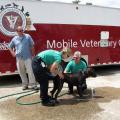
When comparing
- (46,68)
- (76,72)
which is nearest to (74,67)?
(76,72)

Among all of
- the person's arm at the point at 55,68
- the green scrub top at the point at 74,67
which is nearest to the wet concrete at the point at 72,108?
the green scrub top at the point at 74,67

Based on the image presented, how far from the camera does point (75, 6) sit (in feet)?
36.8

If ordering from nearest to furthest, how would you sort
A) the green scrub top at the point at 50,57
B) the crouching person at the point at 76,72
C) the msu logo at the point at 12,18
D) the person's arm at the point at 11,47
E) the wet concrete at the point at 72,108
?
the wet concrete at the point at 72,108, the green scrub top at the point at 50,57, the crouching person at the point at 76,72, the person's arm at the point at 11,47, the msu logo at the point at 12,18

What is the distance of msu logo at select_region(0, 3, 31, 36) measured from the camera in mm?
9680

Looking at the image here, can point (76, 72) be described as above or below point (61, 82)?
above

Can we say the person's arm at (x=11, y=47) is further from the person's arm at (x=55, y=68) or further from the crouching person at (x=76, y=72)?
the person's arm at (x=55, y=68)

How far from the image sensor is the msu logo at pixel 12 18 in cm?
968

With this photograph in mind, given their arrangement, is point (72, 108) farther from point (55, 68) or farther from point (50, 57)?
point (50, 57)

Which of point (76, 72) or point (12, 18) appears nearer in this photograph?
point (76, 72)

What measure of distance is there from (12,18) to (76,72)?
297 cm

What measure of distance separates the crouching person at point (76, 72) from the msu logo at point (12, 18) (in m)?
2.54

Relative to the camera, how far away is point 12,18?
9.87 metres

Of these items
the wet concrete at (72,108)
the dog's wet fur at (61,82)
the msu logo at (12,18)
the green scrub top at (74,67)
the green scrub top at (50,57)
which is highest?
the msu logo at (12,18)

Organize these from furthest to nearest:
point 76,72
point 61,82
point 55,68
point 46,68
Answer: point 76,72
point 61,82
point 46,68
point 55,68
